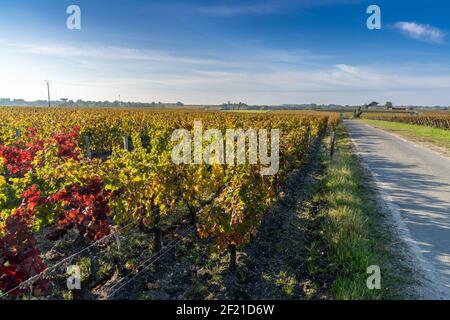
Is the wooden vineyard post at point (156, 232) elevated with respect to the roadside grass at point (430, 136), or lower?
lower

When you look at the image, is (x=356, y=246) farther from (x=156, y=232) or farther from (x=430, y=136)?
(x=430, y=136)

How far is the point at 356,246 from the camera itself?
5582 millimetres

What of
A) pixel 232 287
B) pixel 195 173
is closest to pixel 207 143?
pixel 195 173

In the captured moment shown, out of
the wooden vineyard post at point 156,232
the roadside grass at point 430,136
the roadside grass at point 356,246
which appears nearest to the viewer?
the roadside grass at point 356,246

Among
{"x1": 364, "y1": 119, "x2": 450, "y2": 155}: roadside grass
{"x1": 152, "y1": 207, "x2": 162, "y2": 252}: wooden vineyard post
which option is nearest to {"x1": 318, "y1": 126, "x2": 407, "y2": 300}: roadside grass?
{"x1": 152, "y1": 207, "x2": 162, "y2": 252}: wooden vineyard post

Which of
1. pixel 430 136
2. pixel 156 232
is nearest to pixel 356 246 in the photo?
pixel 156 232

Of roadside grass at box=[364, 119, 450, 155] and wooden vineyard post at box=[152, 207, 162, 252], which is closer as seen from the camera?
wooden vineyard post at box=[152, 207, 162, 252]

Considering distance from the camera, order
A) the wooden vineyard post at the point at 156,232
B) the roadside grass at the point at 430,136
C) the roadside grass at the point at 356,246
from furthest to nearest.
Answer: the roadside grass at the point at 430,136, the wooden vineyard post at the point at 156,232, the roadside grass at the point at 356,246

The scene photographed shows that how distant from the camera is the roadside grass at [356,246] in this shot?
14.5 ft

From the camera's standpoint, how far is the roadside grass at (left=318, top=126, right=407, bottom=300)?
4430mm

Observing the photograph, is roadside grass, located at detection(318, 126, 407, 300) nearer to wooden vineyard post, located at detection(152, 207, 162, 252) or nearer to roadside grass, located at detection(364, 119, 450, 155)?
wooden vineyard post, located at detection(152, 207, 162, 252)

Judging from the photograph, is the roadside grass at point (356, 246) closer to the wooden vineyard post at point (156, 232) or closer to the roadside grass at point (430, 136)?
the wooden vineyard post at point (156, 232)

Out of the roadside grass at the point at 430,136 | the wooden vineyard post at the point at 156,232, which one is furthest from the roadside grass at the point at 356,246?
the roadside grass at the point at 430,136
